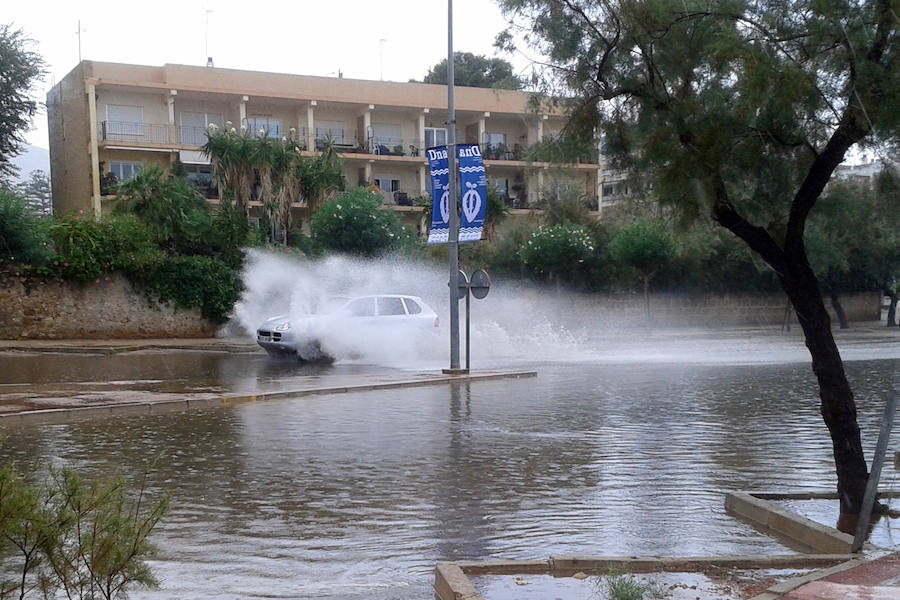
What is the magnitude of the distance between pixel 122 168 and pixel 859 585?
4548cm

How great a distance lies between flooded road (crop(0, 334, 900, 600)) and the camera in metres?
6.71

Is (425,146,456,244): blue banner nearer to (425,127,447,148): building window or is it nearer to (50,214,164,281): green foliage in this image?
(50,214,164,281): green foliage

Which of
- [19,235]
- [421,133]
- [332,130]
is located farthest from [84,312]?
[421,133]

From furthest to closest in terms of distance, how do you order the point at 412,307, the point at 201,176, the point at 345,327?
the point at 201,176
the point at 412,307
the point at 345,327

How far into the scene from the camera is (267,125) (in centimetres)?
5016

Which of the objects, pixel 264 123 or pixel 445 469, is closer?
pixel 445 469

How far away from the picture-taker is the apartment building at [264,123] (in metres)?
45.7

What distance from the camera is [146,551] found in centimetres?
460

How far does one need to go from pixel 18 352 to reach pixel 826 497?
77.8 feet

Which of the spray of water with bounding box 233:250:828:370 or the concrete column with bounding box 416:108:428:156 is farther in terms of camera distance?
the concrete column with bounding box 416:108:428:156

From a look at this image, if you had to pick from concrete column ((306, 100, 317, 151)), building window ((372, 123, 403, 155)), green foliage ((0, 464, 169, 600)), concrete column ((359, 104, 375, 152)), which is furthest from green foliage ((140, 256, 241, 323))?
green foliage ((0, 464, 169, 600))

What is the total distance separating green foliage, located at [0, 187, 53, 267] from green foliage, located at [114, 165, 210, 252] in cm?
398

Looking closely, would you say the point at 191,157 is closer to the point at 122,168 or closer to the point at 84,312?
the point at 122,168

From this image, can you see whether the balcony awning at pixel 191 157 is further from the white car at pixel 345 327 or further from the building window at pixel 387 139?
the white car at pixel 345 327
